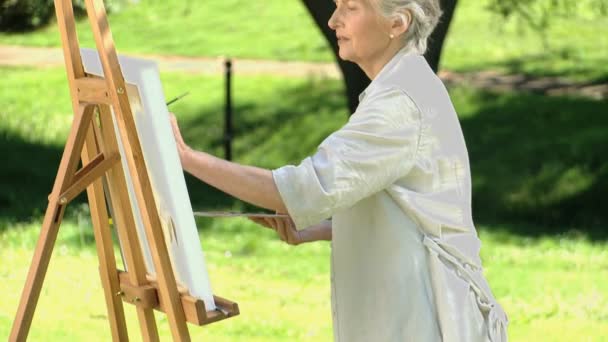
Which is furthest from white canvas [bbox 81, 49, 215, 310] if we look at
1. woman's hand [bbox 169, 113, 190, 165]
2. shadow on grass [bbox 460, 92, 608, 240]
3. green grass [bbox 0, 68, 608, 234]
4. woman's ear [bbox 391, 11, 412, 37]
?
shadow on grass [bbox 460, 92, 608, 240]

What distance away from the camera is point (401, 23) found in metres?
3.18

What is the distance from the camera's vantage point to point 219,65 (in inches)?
A: 703

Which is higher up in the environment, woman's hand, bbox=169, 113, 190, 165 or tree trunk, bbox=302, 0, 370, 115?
woman's hand, bbox=169, 113, 190, 165

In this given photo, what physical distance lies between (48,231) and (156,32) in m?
17.0

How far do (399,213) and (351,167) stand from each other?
0.22 meters

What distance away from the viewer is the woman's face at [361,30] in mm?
3176

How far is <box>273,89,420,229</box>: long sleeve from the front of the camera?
306 cm

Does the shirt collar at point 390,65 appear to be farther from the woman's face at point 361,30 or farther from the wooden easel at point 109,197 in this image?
the wooden easel at point 109,197

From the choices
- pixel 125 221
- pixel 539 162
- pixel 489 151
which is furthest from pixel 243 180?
pixel 489 151

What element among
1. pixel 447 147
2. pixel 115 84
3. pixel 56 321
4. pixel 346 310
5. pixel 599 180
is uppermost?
pixel 115 84

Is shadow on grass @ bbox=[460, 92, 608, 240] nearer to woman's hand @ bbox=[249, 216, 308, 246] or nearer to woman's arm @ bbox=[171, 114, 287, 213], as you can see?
woman's hand @ bbox=[249, 216, 308, 246]

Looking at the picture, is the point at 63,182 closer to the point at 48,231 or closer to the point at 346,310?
the point at 48,231

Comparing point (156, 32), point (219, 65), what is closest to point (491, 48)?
point (219, 65)

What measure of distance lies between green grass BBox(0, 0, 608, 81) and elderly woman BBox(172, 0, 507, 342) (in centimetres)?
1292
